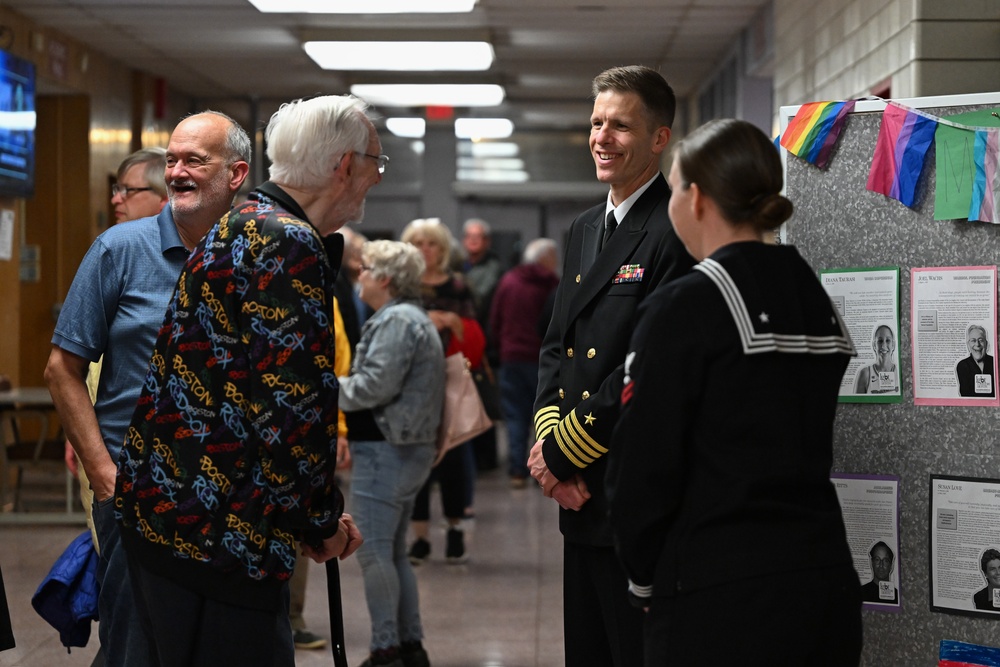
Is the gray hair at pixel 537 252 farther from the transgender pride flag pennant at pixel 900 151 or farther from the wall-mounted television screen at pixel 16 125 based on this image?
the transgender pride flag pennant at pixel 900 151

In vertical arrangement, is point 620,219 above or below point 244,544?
above

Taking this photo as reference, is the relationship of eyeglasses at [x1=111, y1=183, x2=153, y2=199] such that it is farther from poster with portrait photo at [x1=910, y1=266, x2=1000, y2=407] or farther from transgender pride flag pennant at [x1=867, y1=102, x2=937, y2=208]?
poster with portrait photo at [x1=910, y1=266, x2=1000, y2=407]

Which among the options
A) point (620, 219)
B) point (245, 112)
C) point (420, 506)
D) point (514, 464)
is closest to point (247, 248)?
point (620, 219)

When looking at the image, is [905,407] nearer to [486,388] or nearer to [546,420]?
[546,420]

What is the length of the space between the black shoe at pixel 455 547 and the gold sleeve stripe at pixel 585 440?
369 cm

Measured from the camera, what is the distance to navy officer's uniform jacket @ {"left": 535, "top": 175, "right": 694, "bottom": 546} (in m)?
2.25

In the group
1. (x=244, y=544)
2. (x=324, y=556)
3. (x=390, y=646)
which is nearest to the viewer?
(x=244, y=544)

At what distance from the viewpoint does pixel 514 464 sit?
8.38 meters

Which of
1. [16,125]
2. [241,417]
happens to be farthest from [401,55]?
[241,417]

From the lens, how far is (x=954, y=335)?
245cm

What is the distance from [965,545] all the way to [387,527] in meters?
2.04

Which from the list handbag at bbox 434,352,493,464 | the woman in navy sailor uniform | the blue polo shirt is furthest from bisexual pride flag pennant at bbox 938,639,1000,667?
handbag at bbox 434,352,493,464

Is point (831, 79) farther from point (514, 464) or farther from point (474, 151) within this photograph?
point (474, 151)

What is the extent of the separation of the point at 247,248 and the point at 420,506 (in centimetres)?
402
